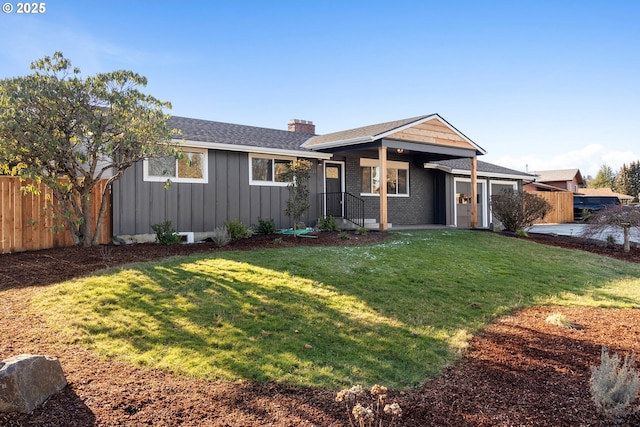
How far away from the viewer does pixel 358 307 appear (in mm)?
5527

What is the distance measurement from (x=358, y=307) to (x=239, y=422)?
2.89 metres

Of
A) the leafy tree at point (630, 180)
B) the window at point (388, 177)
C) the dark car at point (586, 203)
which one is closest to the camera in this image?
the window at point (388, 177)

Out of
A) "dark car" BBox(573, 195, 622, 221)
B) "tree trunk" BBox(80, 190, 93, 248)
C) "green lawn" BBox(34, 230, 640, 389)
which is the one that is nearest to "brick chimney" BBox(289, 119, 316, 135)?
"green lawn" BBox(34, 230, 640, 389)

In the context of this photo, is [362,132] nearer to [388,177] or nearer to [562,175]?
[388,177]

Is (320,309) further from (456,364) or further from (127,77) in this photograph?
(127,77)

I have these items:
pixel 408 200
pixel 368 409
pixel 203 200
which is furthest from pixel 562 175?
pixel 368 409

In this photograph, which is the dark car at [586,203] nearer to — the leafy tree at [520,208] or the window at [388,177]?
the leafy tree at [520,208]

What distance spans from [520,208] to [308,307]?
1190cm

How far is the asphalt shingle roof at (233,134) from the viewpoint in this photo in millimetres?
12039

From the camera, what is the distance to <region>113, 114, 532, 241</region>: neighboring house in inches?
428

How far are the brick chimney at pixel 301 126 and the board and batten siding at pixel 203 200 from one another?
19.5 feet

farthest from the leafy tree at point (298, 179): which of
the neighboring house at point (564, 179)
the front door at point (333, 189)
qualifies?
the neighboring house at point (564, 179)

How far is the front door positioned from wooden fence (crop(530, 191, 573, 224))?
18.0m

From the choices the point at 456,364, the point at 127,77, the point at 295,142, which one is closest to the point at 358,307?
the point at 456,364
